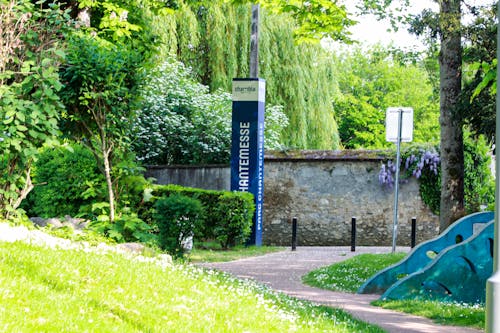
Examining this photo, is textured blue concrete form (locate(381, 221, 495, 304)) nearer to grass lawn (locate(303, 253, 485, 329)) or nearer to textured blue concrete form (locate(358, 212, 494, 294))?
grass lawn (locate(303, 253, 485, 329))

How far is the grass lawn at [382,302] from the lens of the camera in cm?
1024

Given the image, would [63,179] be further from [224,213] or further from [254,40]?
[254,40]

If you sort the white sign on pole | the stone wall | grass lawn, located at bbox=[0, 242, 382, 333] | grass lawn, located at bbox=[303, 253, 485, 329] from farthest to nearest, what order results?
the stone wall < the white sign on pole < grass lawn, located at bbox=[303, 253, 485, 329] < grass lawn, located at bbox=[0, 242, 382, 333]

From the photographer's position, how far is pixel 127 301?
7109mm

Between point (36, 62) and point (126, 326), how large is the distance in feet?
22.1

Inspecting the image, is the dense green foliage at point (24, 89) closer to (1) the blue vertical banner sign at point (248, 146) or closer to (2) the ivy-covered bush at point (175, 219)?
(2) the ivy-covered bush at point (175, 219)

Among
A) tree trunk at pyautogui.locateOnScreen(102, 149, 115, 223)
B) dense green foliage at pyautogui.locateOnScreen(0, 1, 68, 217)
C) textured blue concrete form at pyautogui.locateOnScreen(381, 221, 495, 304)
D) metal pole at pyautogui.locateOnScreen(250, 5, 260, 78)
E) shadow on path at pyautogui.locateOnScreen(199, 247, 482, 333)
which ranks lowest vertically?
shadow on path at pyautogui.locateOnScreen(199, 247, 482, 333)

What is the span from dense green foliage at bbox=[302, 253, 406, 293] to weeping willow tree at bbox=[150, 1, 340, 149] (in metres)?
13.8

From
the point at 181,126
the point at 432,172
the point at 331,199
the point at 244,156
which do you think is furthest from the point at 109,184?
the point at 432,172

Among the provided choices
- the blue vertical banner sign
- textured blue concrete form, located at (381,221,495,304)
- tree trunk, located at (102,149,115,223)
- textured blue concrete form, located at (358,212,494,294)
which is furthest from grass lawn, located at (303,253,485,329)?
the blue vertical banner sign

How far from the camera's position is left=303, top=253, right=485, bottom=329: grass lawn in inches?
403

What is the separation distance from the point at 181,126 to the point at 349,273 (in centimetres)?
1230

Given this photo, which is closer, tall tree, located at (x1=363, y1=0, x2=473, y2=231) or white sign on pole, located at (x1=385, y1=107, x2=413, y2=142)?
tall tree, located at (x1=363, y1=0, x2=473, y2=231)

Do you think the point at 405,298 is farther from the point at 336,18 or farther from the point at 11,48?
the point at 336,18
